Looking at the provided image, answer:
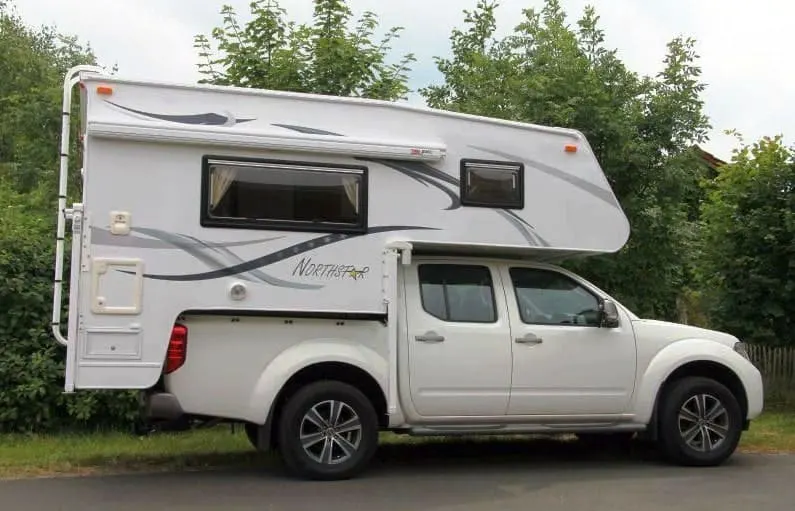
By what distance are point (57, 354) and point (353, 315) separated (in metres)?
3.55

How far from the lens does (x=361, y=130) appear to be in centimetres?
721

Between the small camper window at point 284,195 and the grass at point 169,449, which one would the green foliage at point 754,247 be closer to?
the grass at point 169,449

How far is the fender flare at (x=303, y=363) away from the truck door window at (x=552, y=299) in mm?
1426

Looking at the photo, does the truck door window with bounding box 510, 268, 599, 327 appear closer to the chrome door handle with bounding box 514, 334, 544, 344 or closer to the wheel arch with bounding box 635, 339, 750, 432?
the chrome door handle with bounding box 514, 334, 544, 344

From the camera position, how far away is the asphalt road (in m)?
6.27

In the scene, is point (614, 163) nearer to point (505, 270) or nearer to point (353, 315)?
point (505, 270)

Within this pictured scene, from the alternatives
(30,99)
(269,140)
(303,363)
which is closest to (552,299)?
(303,363)

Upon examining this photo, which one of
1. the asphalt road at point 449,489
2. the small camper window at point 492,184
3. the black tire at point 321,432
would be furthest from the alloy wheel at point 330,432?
the small camper window at point 492,184

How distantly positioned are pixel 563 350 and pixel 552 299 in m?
0.48

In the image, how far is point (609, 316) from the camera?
7672 millimetres

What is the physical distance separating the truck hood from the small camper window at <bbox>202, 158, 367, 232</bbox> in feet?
8.78

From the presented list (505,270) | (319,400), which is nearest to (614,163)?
(505,270)

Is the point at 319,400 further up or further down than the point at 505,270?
further down

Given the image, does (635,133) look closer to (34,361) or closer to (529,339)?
(529,339)
